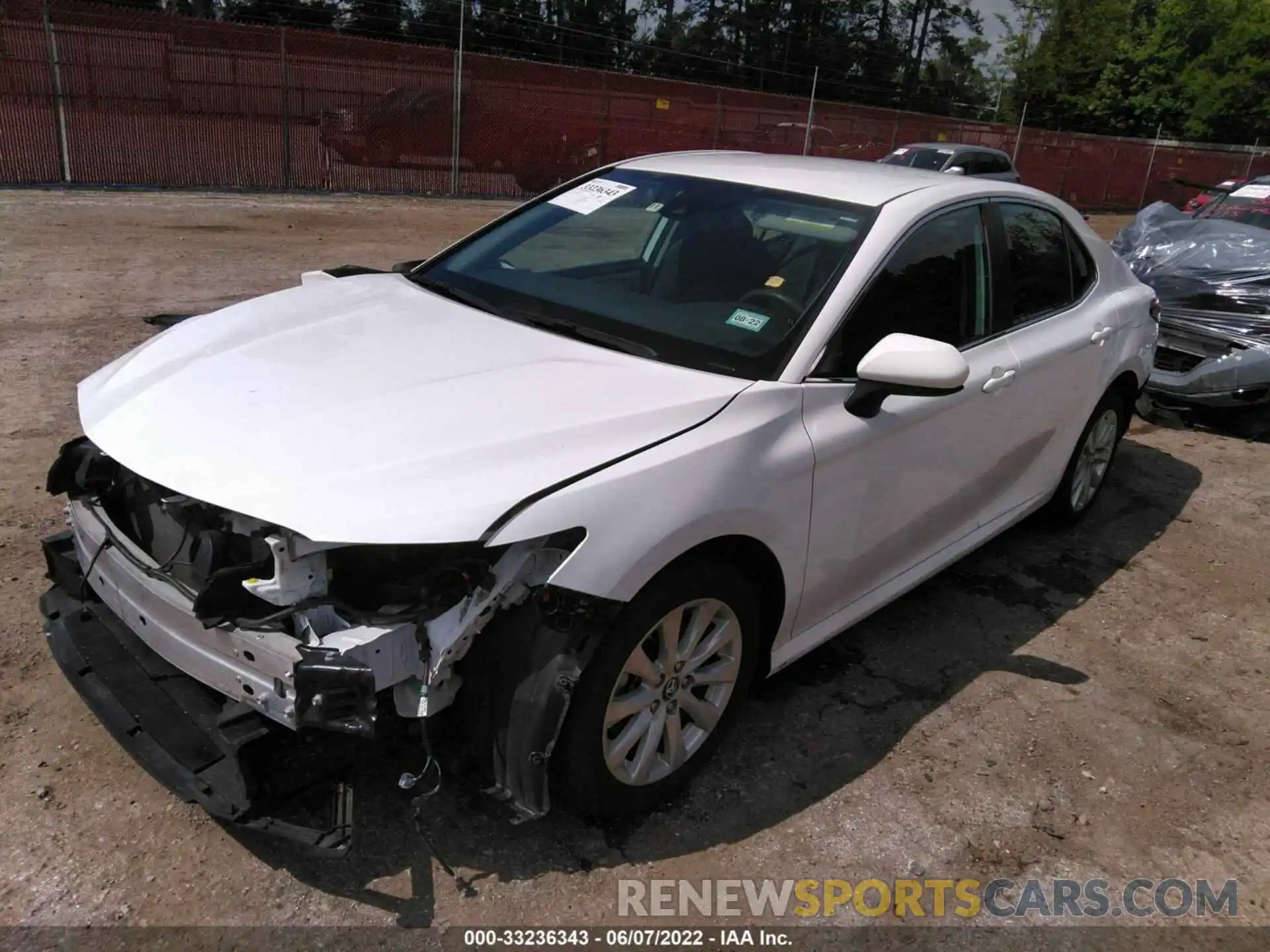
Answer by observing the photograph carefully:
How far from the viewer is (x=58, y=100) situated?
1417 cm

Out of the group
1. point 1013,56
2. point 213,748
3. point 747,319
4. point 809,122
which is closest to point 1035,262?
point 747,319

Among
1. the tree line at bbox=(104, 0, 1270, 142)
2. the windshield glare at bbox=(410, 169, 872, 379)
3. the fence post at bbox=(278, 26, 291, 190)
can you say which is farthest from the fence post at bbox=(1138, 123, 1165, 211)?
the windshield glare at bbox=(410, 169, 872, 379)

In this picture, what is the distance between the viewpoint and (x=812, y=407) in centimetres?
286

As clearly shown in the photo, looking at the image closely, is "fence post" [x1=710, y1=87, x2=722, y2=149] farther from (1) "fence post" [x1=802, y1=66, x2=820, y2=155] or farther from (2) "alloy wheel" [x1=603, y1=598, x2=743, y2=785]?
(2) "alloy wheel" [x1=603, y1=598, x2=743, y2=785]

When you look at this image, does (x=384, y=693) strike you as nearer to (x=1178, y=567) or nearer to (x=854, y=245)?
(x=854, y=245)

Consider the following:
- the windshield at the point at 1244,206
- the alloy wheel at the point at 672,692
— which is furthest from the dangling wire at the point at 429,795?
the windshield at the point at 1244,206

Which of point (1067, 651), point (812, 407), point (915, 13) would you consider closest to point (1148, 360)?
point (1067, 651)

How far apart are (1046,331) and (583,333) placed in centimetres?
206

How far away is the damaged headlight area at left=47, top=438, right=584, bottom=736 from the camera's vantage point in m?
2.13

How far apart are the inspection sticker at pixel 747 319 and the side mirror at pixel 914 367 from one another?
0.35 metres

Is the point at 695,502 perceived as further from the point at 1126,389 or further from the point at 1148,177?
the point at 1148,177

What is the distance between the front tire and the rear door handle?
1.35 m

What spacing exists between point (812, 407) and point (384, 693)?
1.43 metres

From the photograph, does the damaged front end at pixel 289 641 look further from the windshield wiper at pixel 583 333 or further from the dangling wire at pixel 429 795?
the windshield wiper at pixel 583 333
